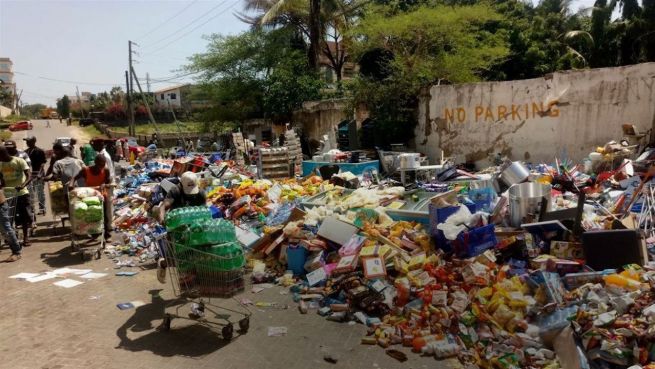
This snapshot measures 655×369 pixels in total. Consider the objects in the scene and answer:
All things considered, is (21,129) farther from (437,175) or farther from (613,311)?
(613,311)

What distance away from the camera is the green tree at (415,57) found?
14.4 metres

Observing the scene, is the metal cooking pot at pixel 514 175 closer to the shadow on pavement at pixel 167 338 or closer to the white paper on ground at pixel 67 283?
the shadow on pavement at pixel 167 338

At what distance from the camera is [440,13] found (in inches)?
635

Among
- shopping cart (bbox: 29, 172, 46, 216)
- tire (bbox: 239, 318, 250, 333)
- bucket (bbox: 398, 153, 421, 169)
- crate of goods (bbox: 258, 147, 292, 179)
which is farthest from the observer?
crate of goods (bbox: 258, 147, 292, 179)

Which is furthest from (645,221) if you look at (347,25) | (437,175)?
(347,25)

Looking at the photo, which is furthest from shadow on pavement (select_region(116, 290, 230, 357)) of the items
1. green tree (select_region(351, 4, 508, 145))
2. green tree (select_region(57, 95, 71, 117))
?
green tree (select_region(57, 95, 71, 117))

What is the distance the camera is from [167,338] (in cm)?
454

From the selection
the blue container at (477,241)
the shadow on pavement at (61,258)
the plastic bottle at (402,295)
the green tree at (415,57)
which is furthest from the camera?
the green tree at (415,57)

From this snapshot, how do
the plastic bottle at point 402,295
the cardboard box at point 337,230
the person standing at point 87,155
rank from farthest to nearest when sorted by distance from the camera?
the person standing at point 87,155 → the cardboard box at point 337,230 → the plastic bottle at point 402,295

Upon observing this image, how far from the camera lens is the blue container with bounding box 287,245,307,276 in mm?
6129

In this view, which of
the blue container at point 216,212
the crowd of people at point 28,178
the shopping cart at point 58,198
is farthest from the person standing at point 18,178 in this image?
the blue container at point 216,212

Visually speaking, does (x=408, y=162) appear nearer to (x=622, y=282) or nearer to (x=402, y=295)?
(x=402, y=295)

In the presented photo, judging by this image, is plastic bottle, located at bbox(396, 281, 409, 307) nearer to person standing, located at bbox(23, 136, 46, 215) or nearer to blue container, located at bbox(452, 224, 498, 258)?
blue container, located at bbox(452, 224, 498, 258)

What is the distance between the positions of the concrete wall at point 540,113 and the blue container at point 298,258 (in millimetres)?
7695
